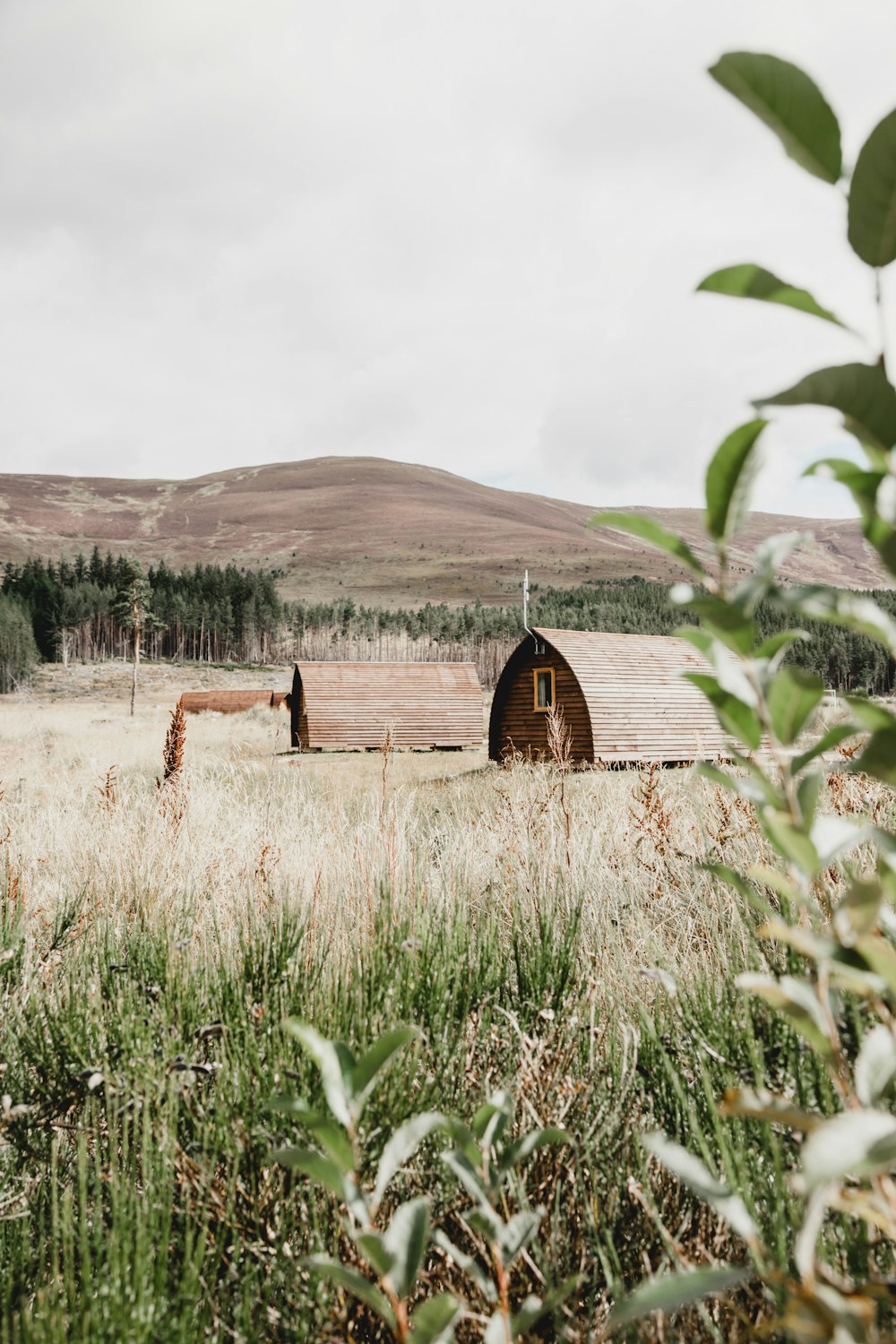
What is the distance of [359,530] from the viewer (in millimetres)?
155250

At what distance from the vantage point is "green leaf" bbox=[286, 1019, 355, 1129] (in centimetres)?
86

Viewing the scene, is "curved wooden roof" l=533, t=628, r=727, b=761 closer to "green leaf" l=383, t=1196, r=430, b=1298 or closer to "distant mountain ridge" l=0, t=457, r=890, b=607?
"green leaf" l=383, t=1196, r=430, b=1298

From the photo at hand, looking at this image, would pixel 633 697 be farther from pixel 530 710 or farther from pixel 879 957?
pixel 879 957

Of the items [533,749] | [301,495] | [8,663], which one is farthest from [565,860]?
[301,495]

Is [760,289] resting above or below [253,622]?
below

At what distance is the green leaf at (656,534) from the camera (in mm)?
641

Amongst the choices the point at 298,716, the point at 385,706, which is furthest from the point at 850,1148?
the point at 298,716

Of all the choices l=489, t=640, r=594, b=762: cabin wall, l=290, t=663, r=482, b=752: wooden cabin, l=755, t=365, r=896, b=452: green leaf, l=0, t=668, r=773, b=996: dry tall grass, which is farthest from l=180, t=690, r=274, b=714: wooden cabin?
l=755, t=365, r=896, b=452: green leaf

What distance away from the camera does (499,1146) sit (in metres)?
1.70

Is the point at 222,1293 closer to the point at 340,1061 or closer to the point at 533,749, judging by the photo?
the point at 340,1061

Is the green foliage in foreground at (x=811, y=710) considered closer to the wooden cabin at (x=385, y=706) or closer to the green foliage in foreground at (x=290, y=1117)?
the green foliage in foreground at (x=290, y=1117)

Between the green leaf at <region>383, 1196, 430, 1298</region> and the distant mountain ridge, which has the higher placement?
the distant mountain ridge

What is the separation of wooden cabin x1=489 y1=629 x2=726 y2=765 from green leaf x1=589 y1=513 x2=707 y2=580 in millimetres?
18948

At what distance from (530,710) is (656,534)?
2161 centimetres
